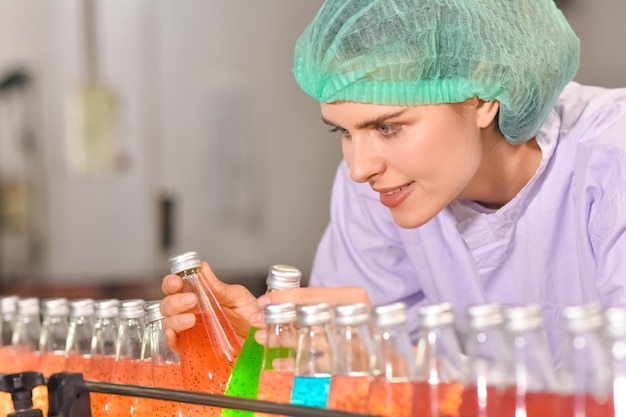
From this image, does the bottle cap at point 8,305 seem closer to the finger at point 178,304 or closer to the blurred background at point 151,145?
the finger at point 178,304

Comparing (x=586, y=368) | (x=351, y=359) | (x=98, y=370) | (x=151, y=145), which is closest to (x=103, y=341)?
(x=98, y=370)

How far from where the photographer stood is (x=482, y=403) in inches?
35.5

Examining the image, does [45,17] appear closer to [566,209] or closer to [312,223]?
[312,223]

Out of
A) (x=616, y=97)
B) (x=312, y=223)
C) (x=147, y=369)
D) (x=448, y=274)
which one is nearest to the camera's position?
(x=147, y=369)

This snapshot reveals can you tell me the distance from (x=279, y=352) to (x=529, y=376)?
0.29m

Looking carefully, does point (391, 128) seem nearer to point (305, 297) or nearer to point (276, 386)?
point (305, 297)

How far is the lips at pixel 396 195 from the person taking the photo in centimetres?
137

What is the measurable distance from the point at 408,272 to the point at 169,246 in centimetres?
278

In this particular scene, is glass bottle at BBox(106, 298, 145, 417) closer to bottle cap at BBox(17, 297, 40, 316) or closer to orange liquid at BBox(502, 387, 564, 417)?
bottle cap at BBox(17, 297, 40, 316)

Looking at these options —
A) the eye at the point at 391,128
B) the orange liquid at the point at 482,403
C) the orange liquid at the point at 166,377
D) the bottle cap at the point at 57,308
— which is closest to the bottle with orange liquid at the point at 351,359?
the orange liquid at the point at 482,403

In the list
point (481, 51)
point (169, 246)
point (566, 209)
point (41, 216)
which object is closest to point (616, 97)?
point (566, 209)

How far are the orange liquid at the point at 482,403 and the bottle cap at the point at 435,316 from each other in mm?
70

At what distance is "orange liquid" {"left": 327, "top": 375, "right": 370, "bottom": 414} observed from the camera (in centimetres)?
96

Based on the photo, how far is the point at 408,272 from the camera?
5.83 ft
